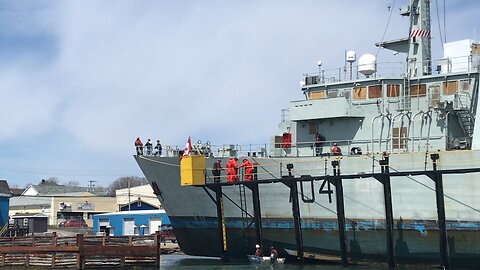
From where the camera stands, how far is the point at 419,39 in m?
39.8

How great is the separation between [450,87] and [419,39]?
3731mm

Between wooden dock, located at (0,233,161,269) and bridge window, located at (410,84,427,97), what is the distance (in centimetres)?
1557

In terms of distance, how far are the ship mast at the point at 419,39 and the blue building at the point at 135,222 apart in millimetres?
31607

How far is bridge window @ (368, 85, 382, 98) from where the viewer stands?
127 feet

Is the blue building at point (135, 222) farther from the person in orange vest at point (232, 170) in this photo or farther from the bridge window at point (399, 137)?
the bridge window at point (399, 137)

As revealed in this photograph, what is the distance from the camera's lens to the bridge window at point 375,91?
1529 inches

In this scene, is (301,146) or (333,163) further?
(301,146)

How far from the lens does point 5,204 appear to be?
4731cm

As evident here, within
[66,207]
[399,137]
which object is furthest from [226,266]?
[66,207]

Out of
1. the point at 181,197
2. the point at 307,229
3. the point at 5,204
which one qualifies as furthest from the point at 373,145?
the point at 5,204

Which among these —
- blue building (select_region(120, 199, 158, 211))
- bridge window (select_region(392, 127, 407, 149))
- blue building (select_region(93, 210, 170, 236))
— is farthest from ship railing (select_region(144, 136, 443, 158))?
blue building (select_region(120, 199, 158, 211))

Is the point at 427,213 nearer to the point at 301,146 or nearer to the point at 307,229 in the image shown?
the point at 307,229

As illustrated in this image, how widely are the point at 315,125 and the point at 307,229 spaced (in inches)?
247

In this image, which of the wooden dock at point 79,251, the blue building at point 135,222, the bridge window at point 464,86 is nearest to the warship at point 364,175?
the bridge window at point 464,86
